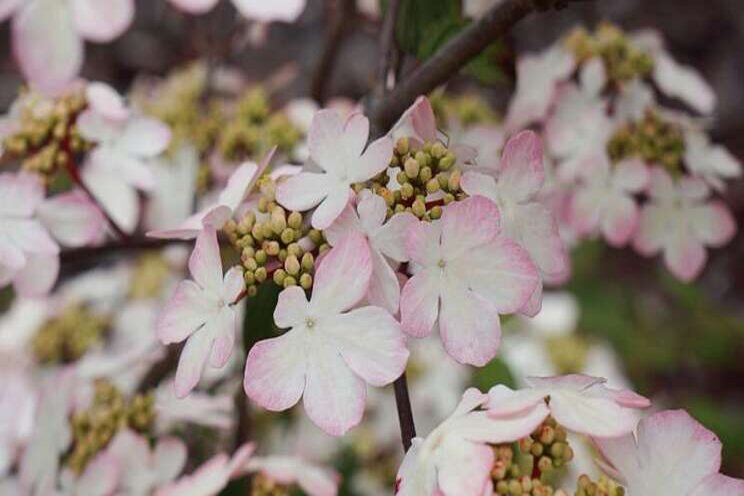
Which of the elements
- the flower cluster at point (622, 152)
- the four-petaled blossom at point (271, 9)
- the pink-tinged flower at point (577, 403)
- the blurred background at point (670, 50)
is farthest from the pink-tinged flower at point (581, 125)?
the pink-tinged flower at point (577, 403)

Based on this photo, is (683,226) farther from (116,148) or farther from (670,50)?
(670,50)

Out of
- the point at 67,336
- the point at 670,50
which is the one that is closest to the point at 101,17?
the point at 67,336

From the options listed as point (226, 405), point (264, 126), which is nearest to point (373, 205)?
point (226, 405)

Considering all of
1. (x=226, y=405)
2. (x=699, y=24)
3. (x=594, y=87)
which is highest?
(x=594, y=87)

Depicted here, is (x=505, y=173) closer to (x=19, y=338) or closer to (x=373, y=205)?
(x=373, y=205)

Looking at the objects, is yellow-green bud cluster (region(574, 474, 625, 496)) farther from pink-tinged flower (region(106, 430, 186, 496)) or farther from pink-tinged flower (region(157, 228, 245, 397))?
pink-tinged flower (region(106, 430, 186, 496))

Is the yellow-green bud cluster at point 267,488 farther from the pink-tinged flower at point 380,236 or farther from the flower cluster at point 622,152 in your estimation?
the flower cluster at point 622,152
